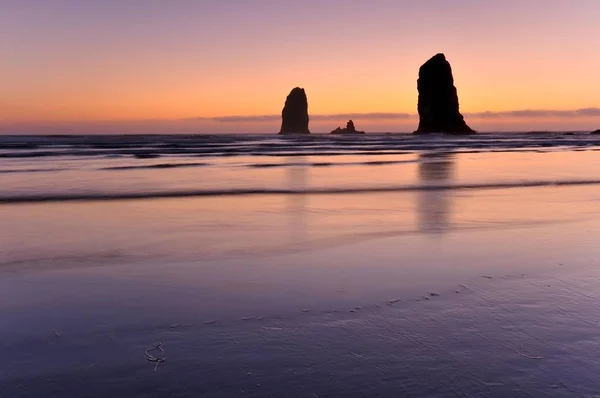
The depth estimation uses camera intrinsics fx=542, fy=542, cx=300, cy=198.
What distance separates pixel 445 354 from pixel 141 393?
5.78 ft

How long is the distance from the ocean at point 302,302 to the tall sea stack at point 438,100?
109689mm

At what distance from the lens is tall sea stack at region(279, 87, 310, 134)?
180 metres

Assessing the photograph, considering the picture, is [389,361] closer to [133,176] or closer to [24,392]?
[24,392]

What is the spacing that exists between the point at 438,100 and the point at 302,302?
390ft

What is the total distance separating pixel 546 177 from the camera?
16188 millimetres

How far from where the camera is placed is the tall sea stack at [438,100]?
115000 mm

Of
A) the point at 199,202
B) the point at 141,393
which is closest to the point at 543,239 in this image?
the point at 141,393

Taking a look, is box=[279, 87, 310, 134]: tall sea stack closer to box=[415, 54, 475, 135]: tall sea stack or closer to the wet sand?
box=[415, 54, 475, 135]: tall sea stack

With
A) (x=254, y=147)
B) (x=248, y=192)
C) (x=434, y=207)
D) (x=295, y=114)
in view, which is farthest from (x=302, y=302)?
(x=295, y=114)

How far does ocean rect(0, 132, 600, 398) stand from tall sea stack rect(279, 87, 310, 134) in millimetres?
172066

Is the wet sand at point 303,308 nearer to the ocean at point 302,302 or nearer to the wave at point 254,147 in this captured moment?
the ocean at point 302,302

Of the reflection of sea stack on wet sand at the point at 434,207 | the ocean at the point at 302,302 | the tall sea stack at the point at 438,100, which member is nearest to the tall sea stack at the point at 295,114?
the tall sea stack at the point at 438,100

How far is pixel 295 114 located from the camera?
182 meters

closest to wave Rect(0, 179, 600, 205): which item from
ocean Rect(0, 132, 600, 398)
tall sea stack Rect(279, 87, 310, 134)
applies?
ocean Rect(0, 132, 600, 398)
